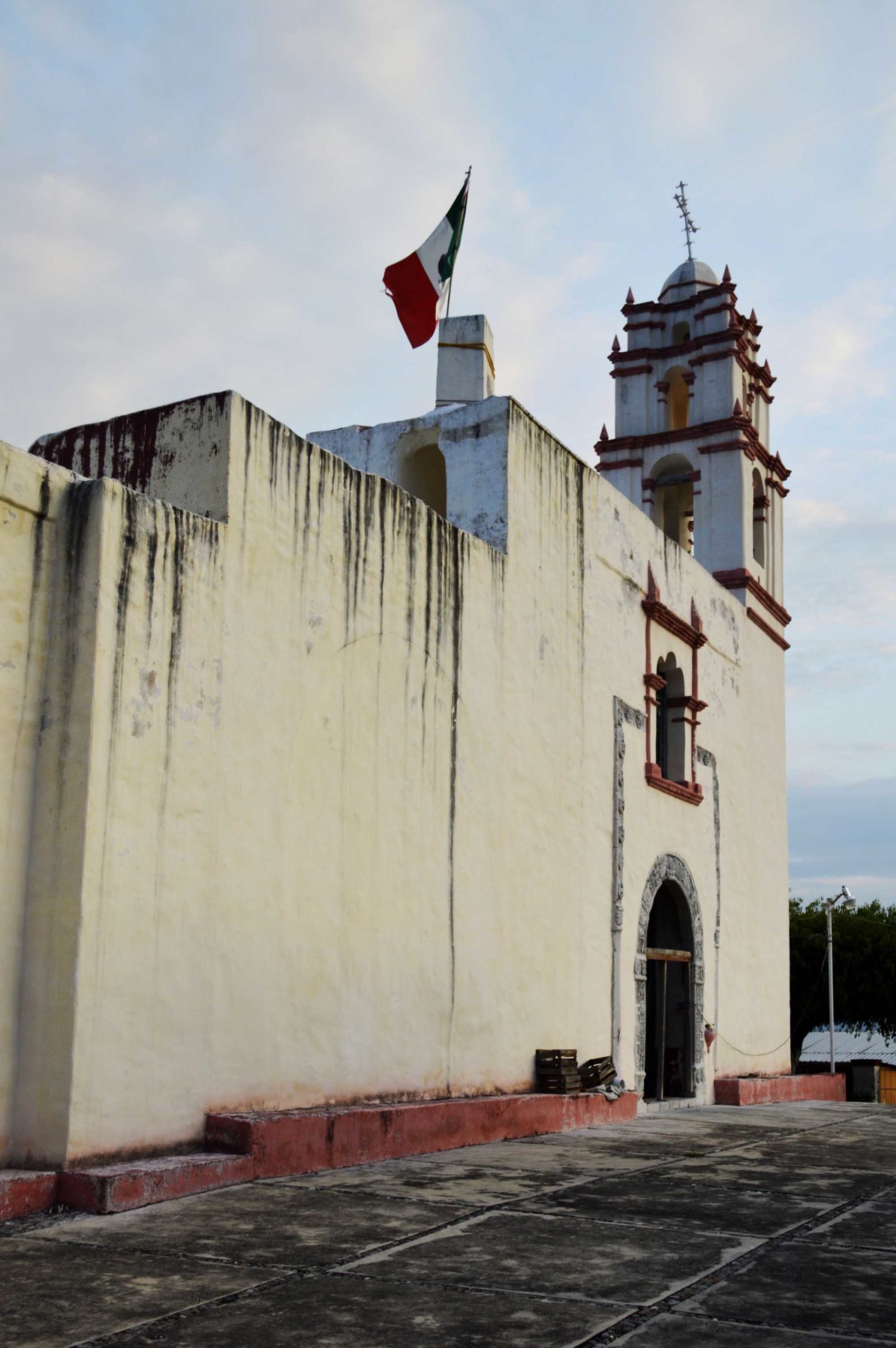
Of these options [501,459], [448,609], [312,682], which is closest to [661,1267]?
[312,682]

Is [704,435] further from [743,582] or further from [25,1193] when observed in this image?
[25,1193]

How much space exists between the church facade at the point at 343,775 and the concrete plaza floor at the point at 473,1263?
3.01ft

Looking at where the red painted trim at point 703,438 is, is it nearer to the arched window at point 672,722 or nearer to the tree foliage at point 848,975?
the arched window at point 672,722

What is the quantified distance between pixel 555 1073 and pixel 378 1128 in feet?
9.75

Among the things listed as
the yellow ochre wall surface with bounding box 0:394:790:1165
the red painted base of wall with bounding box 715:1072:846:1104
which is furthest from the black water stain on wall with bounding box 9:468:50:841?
the red painted base of wall with bounding box 715:1072:846:1104

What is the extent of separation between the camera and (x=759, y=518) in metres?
17.2

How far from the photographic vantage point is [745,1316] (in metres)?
3.99

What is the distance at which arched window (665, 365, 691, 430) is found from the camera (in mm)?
17141

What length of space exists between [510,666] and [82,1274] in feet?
20.9

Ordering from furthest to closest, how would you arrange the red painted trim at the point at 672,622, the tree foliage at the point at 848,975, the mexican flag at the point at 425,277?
the tree foliage at the point at 848,975 < the red painted trim at the point at 672,622 < the mexican flag at the point at 425,277

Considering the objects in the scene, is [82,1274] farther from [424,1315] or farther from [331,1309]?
[424,1315]

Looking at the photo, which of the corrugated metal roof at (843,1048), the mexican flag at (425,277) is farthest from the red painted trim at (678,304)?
the corrugated metal roof at (843,1048)

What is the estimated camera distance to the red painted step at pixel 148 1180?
5484 mm

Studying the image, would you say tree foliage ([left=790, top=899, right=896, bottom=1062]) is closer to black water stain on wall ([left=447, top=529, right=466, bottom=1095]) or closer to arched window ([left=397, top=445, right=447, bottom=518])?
arched window ([left=397, top=445, right=447, bottom=518])
